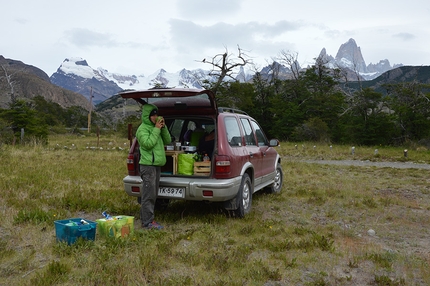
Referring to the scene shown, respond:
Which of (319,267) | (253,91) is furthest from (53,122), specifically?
(319,267)

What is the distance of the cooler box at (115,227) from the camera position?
4.66 metres

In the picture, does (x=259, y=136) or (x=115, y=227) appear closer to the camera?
(x=115, y=227)

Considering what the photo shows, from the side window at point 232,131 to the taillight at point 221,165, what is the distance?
1.43ft

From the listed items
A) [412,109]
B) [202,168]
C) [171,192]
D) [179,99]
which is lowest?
[171,192]

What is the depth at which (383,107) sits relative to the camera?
28438 mm

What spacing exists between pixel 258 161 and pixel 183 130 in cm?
Result: 154

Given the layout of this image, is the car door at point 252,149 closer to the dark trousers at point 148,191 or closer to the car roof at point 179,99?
the car roof at point 179,99

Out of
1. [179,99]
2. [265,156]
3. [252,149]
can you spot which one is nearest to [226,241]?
[252,149]

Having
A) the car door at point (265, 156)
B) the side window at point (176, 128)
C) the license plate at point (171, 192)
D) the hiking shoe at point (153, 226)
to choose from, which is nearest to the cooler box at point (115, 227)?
the hiking shoe at point (153, 226)

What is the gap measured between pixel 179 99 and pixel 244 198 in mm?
1992

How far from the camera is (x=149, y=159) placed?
5238 mm

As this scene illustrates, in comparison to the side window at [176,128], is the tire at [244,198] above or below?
below

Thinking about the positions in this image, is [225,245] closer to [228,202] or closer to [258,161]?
[228,202]

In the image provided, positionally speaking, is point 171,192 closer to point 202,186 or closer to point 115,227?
point 202,186
